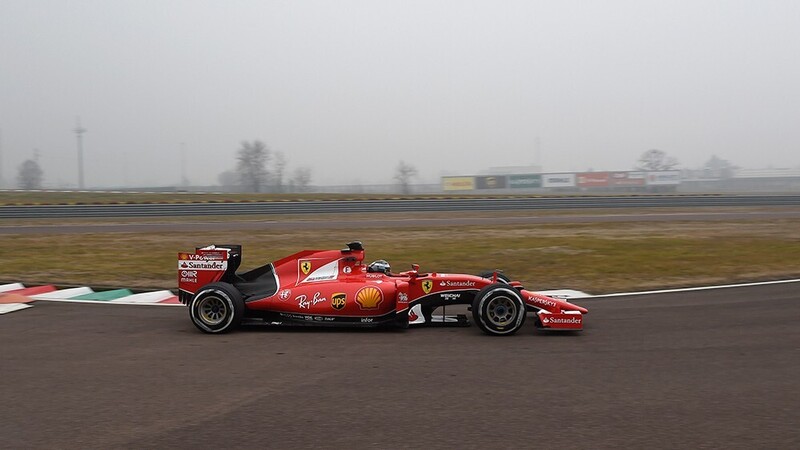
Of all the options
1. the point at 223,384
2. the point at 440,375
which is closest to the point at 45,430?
the point at 223,384

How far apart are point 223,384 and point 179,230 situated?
2200 cm

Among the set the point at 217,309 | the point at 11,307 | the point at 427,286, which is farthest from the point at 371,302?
the point at 11,307

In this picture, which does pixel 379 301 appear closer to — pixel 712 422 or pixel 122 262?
pixel 712 422

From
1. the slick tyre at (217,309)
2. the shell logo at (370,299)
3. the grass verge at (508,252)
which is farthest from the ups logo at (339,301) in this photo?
the grass verge at (508,252)

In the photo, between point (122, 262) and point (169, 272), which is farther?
point (122, 262)

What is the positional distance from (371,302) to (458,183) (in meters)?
86.6

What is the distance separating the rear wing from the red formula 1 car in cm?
18

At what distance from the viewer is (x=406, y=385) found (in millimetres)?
6070

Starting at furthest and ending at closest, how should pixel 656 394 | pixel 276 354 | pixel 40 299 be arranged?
pixel 40 299, pixel 276 354, pixel 656 394

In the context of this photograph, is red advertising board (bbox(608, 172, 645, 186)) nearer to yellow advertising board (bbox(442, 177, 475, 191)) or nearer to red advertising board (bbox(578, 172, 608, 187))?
red advertising board (bbox(578, 172, 608, 187))

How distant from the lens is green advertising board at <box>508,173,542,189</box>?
9106cm

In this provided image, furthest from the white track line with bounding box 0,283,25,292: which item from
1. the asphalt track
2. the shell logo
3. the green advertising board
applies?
the green advertising board

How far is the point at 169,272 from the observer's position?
48.1 ft

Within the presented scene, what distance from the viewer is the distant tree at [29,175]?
356 feet
